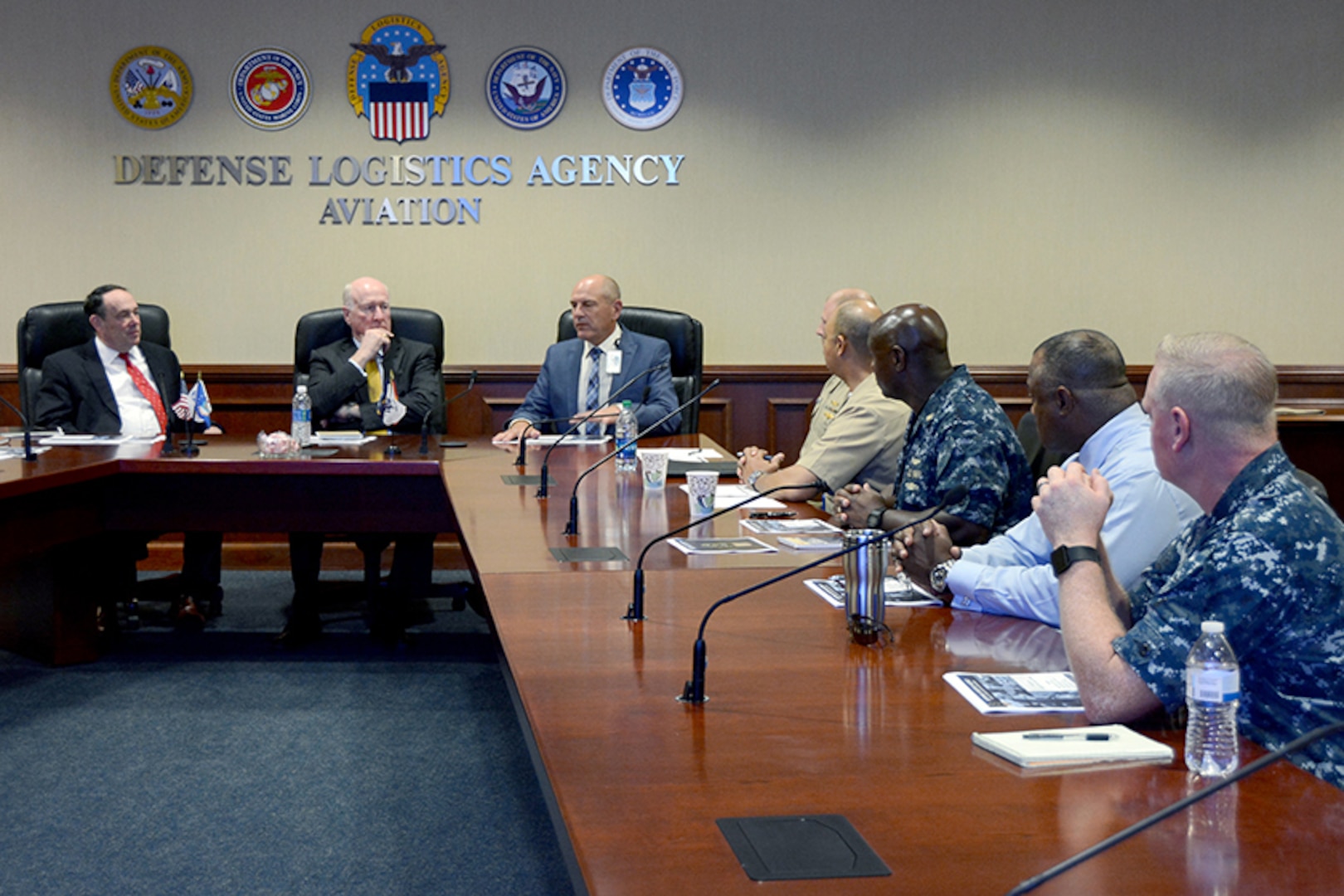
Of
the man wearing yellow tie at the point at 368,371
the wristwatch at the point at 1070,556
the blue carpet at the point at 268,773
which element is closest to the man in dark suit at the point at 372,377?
the man wearing yellow tie at the point at 368,371

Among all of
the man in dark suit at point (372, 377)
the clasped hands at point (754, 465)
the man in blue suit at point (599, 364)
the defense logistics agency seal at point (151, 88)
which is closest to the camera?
the clasped hands at point (754, 465)

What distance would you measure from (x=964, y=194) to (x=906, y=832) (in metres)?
4.92

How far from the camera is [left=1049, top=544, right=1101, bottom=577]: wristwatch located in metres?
1.55

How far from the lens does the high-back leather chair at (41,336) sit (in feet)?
15.3

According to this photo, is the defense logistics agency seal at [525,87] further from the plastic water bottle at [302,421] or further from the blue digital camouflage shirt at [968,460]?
the blue digital camouflage shirt at [968,460]

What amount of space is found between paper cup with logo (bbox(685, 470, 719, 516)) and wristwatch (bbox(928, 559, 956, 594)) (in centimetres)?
85

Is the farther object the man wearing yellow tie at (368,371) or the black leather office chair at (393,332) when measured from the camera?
the black leather office chair at (393,332)

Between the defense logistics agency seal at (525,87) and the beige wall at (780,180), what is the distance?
0.18 feet

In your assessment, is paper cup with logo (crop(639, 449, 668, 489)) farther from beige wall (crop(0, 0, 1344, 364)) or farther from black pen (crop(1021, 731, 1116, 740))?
beige wall (crop(0, 0, 1344, 364))

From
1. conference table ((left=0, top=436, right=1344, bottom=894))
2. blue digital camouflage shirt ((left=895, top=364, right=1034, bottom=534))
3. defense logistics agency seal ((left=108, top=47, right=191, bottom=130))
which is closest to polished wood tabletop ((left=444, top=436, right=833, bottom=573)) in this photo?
conference table ((left=0, top=436, right=1344, bottom=894))

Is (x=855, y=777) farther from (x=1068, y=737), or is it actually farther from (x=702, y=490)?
(x=702, y=490)

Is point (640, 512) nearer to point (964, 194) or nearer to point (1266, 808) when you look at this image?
point (1266, 808)

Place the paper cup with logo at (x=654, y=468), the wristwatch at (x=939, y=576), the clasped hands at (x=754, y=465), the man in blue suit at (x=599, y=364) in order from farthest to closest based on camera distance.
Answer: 1. the man in blue suit at (x=599, y=364)
2. the clasped hands at (x=754, y=465)
3. the paper cup with logo at (x=654, y=468)
4. the wristwatch at (x=939, y=576)

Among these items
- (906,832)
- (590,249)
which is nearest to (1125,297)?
(590,249)
